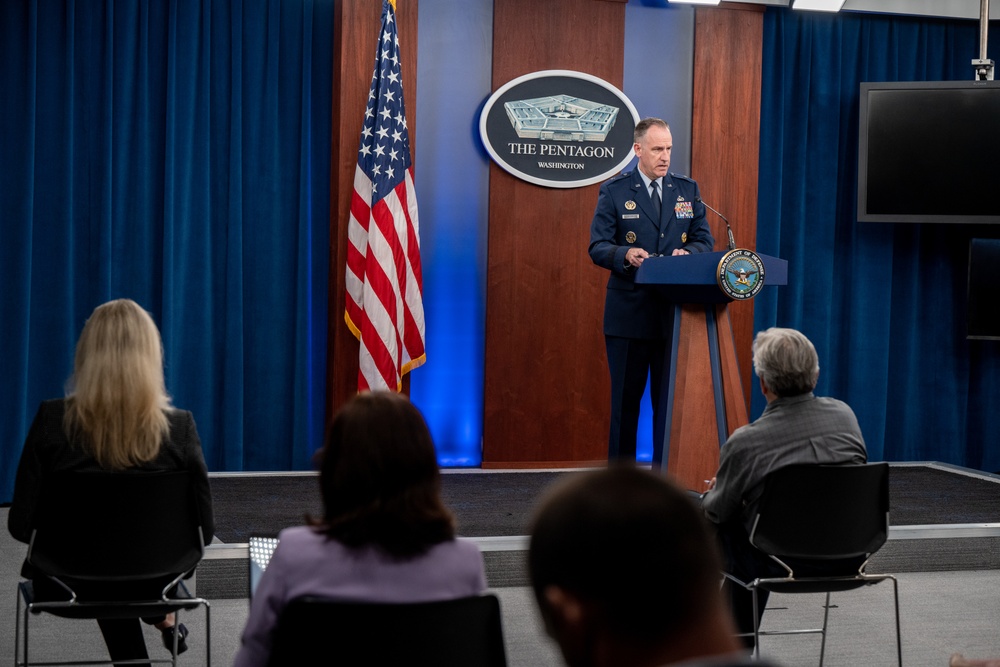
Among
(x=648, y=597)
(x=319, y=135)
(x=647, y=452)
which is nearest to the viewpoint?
(x=648, y=597)

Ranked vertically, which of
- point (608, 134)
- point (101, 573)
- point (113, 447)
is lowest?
point (101, 573)

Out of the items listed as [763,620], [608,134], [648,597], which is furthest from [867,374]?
[648,597]

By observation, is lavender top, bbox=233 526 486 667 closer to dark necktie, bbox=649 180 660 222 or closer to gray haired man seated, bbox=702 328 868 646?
gray haired man seated, bbox=702 328 868 646

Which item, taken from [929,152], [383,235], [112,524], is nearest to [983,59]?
[929,152]

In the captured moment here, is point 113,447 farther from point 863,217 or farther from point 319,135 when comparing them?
point 863,217

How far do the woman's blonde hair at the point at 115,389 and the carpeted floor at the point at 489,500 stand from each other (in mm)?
1747

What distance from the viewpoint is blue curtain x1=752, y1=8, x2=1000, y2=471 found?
7.05 metres

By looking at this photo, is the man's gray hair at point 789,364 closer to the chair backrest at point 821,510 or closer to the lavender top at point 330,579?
the chair backrest at point 821,510

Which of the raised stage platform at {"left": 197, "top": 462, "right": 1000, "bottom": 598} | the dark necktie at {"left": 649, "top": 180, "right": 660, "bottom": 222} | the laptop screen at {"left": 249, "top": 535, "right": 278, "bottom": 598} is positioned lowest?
the raised stage platform at {"left": 197, "top": 462, "right": 1000, "bottom": 598}

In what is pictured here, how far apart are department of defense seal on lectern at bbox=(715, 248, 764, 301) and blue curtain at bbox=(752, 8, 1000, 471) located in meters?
2.78

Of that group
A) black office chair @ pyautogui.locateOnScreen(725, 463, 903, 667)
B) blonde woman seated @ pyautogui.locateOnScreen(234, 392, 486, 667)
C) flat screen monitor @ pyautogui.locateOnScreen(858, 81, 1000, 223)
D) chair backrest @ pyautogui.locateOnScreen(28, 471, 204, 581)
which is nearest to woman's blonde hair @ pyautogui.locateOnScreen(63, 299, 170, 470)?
chair backrest @ pyautogui.locateOnScreen(28, 471, 204, 581)

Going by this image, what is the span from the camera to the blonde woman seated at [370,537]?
1779mm

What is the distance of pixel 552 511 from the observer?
90 cm

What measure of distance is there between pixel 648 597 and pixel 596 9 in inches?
241
